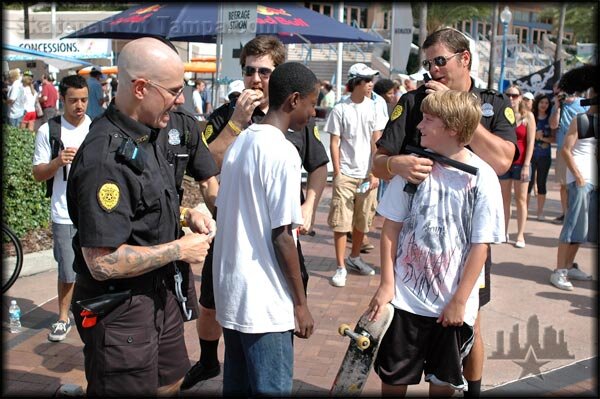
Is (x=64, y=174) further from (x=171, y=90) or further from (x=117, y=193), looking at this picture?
(x=117, y=193)

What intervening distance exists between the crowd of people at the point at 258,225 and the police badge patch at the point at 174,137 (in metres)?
0.01

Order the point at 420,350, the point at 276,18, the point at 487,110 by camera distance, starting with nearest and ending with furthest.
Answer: the point at 420,350 < the point at 487,110 < the point at 276,18

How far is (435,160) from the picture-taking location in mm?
3080

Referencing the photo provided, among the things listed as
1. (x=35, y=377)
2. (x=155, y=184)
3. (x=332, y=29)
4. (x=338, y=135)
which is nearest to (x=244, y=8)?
(x=338, y=135)

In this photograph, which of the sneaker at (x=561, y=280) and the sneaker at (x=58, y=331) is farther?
the sneaker at (x=561, y=280)

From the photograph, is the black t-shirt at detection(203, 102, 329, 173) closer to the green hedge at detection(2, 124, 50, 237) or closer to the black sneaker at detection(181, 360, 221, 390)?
the black sneaker at detection(181, 360, 221, 390)

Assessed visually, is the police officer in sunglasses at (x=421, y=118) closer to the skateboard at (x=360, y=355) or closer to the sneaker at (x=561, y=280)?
the skateboard at (x=360, y=355)

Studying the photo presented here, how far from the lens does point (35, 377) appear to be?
4246mm

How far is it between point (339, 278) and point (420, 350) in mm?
3192

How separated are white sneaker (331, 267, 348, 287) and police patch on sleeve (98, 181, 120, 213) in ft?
13.5

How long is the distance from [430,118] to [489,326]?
2.85 metres

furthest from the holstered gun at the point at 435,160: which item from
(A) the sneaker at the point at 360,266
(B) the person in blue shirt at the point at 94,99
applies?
(B) the person in blue shirt at the point at 94,99

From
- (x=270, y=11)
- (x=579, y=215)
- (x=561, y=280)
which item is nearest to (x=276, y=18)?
(x=270, y=11)

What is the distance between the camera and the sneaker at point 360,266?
6773 mm
